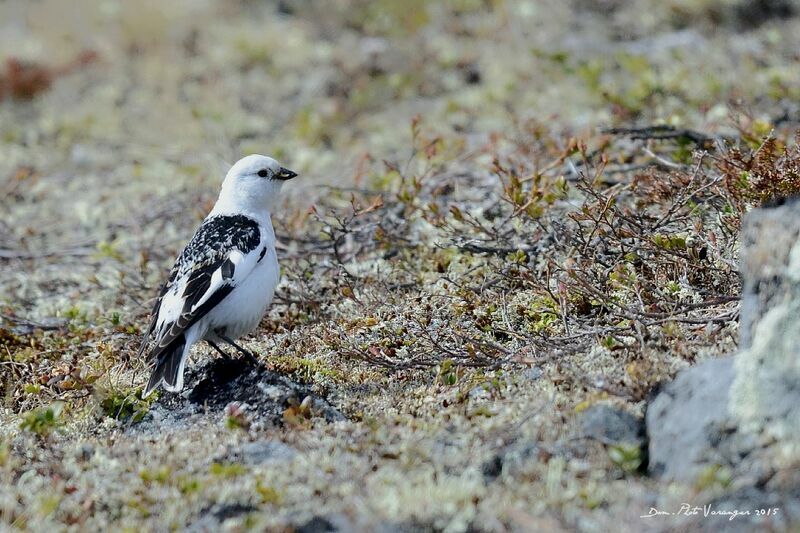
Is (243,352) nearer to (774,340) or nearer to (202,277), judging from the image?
(202,277)

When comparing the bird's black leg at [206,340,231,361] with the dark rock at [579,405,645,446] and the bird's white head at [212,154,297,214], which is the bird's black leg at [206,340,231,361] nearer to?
the bird's white head at [212,154,297,214]

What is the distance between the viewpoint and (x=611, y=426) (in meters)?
3.64

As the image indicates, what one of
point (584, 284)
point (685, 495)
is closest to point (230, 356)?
point (584, 284)

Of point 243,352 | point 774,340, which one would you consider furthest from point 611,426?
point 243,352

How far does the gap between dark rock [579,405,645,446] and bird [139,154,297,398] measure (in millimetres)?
1877

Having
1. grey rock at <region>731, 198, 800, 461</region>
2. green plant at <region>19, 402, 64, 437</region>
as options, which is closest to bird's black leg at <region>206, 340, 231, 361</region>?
green plant at <region>19, 402, 64, 437</region>

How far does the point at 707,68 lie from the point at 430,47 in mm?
3104

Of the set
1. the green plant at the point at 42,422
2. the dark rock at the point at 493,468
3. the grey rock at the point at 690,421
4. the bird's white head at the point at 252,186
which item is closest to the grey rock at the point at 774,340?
the grey rock at the point at 690,421

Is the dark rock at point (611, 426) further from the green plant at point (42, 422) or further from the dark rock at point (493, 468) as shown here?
the green plant at point (42, 422)

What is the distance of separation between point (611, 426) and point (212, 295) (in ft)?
7.28

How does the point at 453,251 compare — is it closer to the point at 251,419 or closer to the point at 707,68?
the point at 251,419

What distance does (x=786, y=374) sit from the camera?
3232mm

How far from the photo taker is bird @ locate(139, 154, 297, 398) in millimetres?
4723

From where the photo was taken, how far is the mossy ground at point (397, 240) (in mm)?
3619
